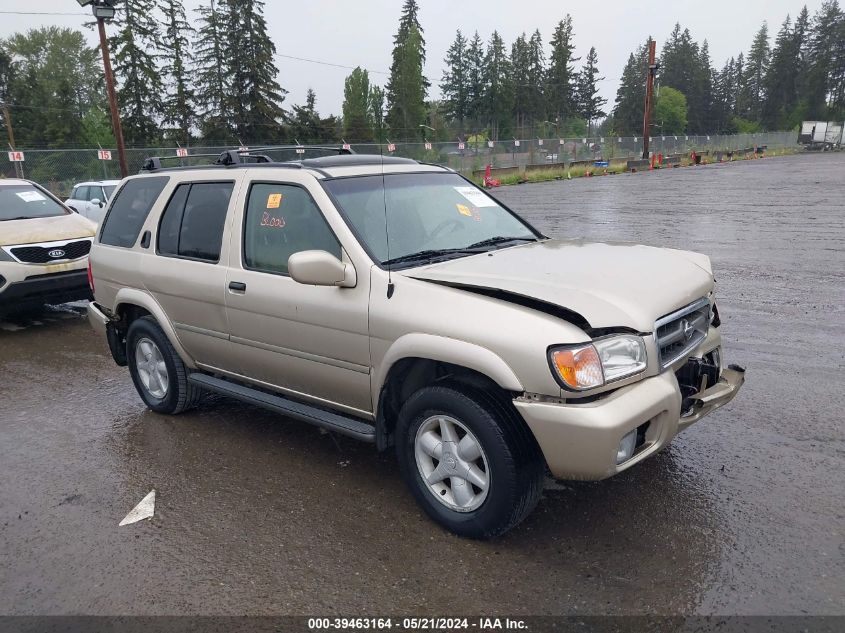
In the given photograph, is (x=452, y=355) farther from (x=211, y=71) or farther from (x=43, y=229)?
(x=211, y=71)

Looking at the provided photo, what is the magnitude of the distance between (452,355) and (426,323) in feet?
0.79

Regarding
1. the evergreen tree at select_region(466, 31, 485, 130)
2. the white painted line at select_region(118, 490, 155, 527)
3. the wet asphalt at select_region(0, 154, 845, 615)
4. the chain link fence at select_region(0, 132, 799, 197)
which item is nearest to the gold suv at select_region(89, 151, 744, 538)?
the wet asphalt at select_region(0, 154, 845, 615)

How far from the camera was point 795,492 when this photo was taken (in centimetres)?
364

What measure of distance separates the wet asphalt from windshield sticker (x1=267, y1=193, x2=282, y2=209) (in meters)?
1.65

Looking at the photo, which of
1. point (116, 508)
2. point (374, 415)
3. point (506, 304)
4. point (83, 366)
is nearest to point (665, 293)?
point (506, 304)

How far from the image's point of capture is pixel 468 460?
325 centimetres

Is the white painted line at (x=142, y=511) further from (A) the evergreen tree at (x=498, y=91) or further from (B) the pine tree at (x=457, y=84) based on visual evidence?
(A) the evergreen tree at (x=498, y=91)

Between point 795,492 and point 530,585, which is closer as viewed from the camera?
point 530,585

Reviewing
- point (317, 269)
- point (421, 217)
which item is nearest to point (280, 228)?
point (317, 269)

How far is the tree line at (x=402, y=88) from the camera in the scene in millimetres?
52747

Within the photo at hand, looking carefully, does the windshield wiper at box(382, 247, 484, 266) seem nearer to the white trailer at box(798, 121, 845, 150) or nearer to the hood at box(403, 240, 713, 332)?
the hood at box(403, 240, 713, 332)

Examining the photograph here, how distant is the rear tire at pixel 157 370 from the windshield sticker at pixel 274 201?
5.08 ft

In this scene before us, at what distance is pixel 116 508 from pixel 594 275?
3021 millimetres

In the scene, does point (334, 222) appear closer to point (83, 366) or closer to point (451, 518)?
point (451, 518)
